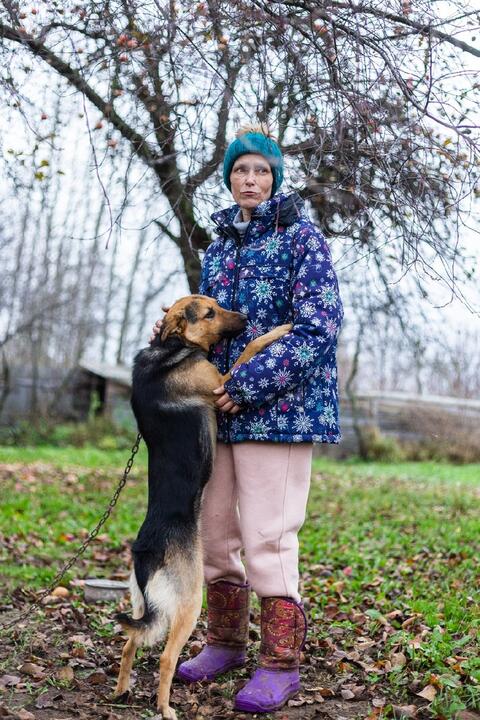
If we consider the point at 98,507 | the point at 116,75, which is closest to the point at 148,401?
the point at 116,75

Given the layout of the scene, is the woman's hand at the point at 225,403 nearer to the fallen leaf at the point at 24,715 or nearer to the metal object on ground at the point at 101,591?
the fallen leaf at the point at 24,715

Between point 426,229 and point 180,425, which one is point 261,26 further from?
point 180,425

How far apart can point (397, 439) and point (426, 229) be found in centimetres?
1549

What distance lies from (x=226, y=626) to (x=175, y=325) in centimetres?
168

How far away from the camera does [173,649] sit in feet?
11.2

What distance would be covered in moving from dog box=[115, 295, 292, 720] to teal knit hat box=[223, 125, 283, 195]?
76 centimetres

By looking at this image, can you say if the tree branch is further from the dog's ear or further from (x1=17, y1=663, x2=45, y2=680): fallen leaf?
(x1=17, y1=663, x2=45, y2=680): fallen leaf

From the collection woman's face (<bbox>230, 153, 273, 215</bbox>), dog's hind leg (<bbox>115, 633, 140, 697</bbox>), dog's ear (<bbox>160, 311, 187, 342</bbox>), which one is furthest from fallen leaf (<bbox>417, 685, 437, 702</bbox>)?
woman's face (<bbox>230, 153, 273, 215</bbox>)

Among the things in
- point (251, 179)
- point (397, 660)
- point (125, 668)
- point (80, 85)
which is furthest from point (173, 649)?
point (80, 85)

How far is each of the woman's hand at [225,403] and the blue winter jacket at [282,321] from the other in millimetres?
40

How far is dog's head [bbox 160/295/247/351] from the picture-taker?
149 inches

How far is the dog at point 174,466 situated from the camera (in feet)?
11.3

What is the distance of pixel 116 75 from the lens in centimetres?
380

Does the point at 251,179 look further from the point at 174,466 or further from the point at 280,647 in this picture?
the point at 280,647
